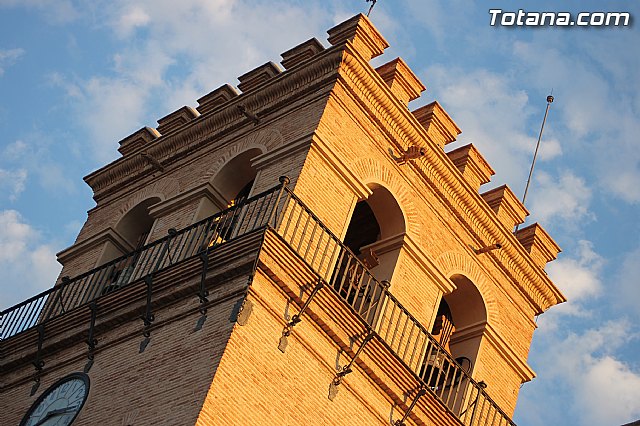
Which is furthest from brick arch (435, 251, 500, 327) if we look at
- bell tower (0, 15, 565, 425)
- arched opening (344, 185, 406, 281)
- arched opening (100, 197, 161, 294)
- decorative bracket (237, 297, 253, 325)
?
A: decorative bracket (237, 297, 253, 325)

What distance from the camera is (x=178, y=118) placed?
24500mm

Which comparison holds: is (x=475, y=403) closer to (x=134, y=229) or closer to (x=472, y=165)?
(x=472, y=165)

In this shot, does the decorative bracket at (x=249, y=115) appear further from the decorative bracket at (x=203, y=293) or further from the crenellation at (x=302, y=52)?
the decorative bracket at (x=203, y=293)

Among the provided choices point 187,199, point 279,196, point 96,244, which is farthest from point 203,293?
point 96,244

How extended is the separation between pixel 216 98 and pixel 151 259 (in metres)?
3.88

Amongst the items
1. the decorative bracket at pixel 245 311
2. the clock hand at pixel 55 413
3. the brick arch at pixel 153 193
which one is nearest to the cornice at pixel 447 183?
the brick arch at pixel 153 193

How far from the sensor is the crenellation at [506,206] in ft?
79.6

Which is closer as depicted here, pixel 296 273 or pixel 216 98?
pixel 296 273

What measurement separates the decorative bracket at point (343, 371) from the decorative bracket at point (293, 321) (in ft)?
2.86

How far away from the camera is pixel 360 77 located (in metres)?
22.0

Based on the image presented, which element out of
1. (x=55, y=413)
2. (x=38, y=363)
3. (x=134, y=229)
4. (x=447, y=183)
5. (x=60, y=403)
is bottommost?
(x=55, y=413)

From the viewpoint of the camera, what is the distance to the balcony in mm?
19547

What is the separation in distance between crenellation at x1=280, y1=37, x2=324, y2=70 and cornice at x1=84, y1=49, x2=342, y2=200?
0.65 meters

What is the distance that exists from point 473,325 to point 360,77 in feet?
13.4
